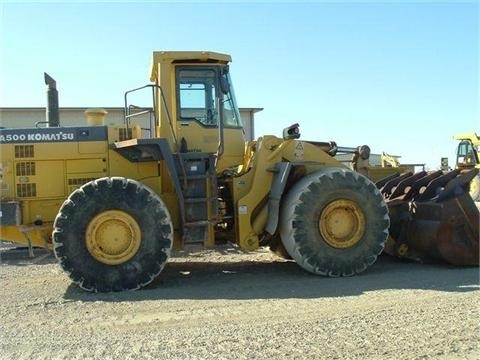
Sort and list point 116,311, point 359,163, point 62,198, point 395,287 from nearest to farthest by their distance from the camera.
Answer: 1. point 116,311
2. point 395,287
3. point 62,198
4. point 359,163

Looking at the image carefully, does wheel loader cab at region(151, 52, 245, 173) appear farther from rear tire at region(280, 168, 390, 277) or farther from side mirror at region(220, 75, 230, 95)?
rear tire at region(280, 168, 390, 277)

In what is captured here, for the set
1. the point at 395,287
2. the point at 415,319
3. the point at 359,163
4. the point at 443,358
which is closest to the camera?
the point at 443,358

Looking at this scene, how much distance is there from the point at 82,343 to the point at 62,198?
327 centimetres

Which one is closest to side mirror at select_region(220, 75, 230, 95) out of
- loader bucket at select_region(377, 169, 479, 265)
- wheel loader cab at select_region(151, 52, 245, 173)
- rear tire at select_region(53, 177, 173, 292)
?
wheel loader cab at select_region(151, 52, 245, 173)

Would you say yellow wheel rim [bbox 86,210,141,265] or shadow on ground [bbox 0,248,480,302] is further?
yellow wheel rim [bbox 86,210,141,265]

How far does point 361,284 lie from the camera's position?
6926 mm

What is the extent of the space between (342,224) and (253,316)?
257 cm

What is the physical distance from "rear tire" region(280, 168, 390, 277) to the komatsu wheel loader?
0.04 ft

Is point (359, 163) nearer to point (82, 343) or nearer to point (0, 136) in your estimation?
point (0, 136)

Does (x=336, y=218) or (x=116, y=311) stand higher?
(x=336, y=218)

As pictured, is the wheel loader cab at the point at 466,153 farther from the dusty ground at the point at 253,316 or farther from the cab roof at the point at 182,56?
the cab roof at the point at 182,56

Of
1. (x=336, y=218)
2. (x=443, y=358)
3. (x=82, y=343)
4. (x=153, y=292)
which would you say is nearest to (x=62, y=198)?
(x=153, y=292)

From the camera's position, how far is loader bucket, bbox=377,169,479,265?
25.9 feet

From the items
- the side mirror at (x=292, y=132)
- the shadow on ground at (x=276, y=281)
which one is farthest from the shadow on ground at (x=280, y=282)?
the side mirror at (x=292, y=132)
